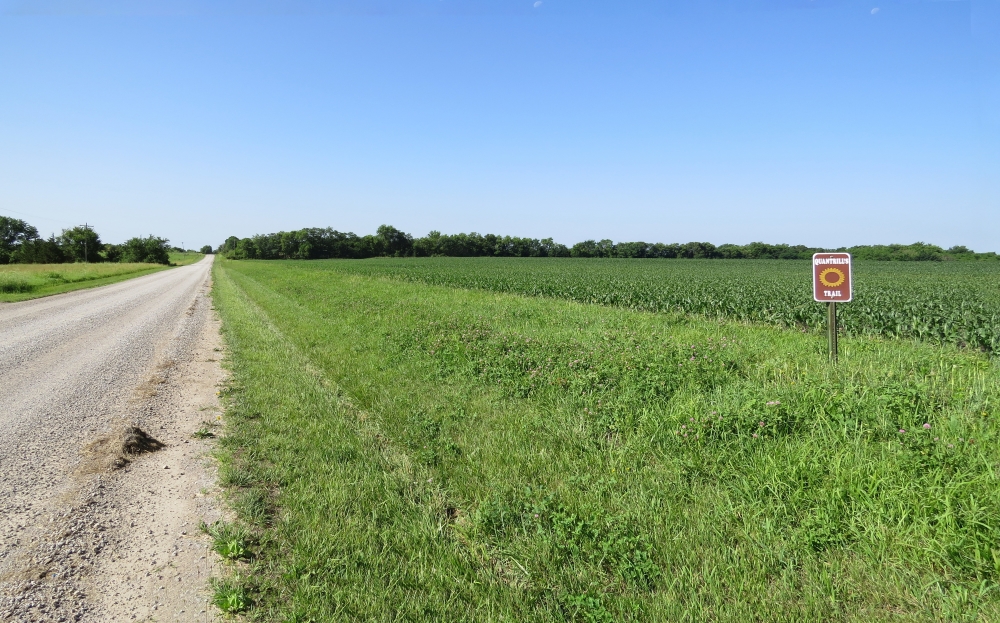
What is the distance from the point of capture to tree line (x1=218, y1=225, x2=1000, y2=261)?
115312mm

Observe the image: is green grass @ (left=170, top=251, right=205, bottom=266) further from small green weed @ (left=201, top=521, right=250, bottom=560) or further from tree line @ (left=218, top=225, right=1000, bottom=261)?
small green weed @ (left=201, top=521, right=250, bottom=560)

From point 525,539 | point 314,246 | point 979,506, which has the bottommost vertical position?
point 525,539

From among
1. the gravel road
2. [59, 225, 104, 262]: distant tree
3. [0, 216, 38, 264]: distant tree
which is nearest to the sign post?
the gravel road

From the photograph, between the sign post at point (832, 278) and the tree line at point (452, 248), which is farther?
the tree line at point (452, 248)

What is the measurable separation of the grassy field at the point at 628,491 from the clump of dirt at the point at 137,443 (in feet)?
2.16

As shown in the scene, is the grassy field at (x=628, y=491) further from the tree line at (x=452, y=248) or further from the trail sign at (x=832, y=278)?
the tree line at (x=452, y=248)

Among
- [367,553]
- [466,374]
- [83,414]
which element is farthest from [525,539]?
[83,414]

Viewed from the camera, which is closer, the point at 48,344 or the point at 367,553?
the point at 367,553

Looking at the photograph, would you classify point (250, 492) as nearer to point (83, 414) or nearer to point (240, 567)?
point (240, 567)

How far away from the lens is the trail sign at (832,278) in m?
5.91

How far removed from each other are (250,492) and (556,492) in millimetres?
2553

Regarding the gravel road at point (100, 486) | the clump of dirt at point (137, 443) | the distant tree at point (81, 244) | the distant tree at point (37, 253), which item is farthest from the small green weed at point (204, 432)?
the distant tree at point (81, 244)

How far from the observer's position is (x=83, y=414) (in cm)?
571

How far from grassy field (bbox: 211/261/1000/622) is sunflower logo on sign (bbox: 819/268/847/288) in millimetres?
1128
